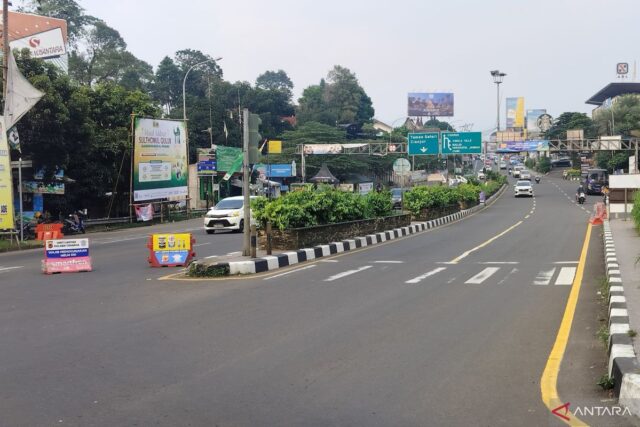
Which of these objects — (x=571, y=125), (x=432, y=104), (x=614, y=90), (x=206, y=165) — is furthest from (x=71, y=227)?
(x=614, y=90)

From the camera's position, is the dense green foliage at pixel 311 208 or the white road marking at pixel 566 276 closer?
the white road marking at pixel 566 276

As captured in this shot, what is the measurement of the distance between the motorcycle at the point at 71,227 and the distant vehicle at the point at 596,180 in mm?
53230

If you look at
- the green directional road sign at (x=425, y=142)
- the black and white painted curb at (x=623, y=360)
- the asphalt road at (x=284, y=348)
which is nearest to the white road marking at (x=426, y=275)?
the asphalt road at (x=284, y=348)

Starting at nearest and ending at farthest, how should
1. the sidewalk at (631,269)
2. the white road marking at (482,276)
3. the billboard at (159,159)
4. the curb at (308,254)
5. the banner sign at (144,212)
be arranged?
1. the sidewalk at (631,269)
2. the white road marking at (482,276)
3. the curb at (308,254)
4. the billboard at (159,159)
5. the banner sign at (144,212)

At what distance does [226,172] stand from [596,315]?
46638 millimetres

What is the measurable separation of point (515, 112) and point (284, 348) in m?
143

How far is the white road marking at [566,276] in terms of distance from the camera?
11984mm

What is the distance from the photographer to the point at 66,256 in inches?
583

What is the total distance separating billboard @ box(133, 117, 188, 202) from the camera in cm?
3594

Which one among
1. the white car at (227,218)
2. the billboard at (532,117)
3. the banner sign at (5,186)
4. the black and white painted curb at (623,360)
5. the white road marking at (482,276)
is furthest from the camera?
the billboard at (532,117)

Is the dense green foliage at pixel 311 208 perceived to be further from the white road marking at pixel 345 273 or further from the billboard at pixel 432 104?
the billboard at pixel 432 104

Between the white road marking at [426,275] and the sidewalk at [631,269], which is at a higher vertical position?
the sidewalk at [631,269]

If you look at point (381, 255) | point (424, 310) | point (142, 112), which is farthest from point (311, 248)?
point (142, 112)

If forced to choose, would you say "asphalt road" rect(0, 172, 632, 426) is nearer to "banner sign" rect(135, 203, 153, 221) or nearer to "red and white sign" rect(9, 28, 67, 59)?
"banner sign" rect(135, 203, 153, 221)
